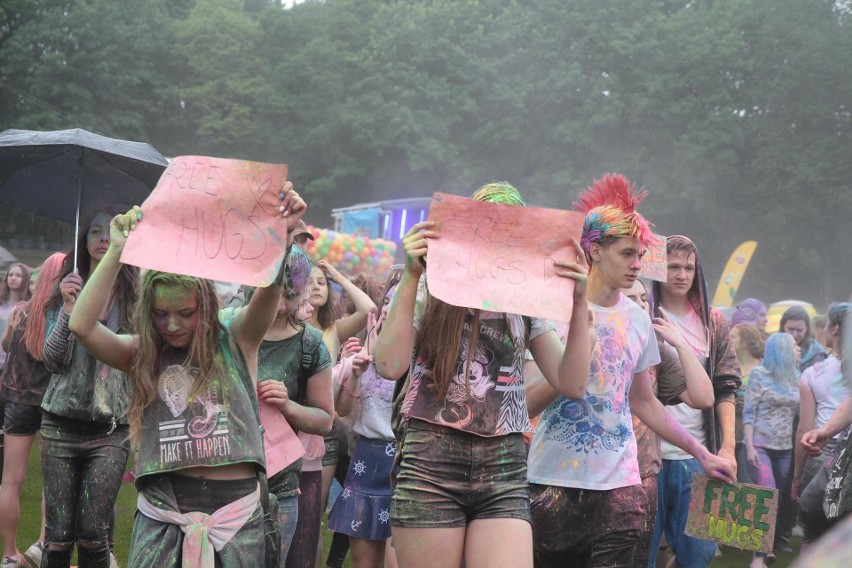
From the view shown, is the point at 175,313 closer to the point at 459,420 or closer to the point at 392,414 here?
the point at 392,414

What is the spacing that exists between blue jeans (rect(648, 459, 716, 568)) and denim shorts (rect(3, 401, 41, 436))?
3859 millimetres

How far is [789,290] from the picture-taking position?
41406 mm

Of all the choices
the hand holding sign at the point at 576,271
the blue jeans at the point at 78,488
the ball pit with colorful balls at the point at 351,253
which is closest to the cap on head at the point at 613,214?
the hand holding sign at the point at 576,271

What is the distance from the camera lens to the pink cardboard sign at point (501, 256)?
3.57 meters

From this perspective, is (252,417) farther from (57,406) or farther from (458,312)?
(57,406)

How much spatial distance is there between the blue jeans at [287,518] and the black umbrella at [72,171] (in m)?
1.66

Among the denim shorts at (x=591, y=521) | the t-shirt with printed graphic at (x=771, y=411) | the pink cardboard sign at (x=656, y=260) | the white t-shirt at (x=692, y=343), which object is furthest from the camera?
the t-shirt with printed graphic at (x=771, y=411)

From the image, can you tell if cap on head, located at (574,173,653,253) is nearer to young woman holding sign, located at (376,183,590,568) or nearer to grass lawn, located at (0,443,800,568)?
young woman holding sign, located at (376,183,590,568)

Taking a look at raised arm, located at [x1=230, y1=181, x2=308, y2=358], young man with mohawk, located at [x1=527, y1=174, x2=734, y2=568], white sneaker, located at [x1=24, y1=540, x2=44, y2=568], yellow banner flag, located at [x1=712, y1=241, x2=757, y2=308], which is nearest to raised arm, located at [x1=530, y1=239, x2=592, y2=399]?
young man with mohawk, located at [x1=527, y1=174, x2=734, y2=568]

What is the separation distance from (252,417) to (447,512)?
29.6 inches

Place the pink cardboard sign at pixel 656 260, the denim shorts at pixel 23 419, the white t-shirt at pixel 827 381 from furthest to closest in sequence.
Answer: the white t-shirt at pixel 827 381
the denim shorts at pixel 23 419
the pink cardboard sign at pixel 656 260

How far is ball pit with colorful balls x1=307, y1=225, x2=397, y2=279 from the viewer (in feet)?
76.7

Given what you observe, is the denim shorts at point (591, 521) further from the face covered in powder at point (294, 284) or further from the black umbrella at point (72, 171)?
the black umbrella at point (72, 171)

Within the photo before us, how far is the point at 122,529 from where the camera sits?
27.9 feet
